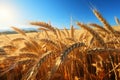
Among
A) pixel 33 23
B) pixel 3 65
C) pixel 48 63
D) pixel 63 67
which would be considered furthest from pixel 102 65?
pixel 3 65

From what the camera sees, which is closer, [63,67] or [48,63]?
[63,67]

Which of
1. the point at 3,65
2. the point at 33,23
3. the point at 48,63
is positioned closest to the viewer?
the point at 33,23

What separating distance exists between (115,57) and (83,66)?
477 millimetres

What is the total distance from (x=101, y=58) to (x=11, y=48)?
1710 mm

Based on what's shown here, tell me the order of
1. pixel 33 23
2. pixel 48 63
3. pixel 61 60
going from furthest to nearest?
pixel 48 63
pixel 33 23
pixel 61 60

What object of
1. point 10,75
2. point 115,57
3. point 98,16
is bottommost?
point 10,75

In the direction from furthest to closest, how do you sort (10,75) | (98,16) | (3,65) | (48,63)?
(3,65) → (10,75) → (48,63) → (98,16)

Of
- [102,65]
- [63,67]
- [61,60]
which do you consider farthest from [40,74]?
[61,60]

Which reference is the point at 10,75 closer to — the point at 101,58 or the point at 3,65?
the point at 3,65

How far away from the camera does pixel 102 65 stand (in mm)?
2848

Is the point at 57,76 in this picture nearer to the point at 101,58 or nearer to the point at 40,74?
the point at 40,74

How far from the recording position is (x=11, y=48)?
381 centimetres

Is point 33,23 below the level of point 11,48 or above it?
above

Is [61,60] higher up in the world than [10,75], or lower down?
higher up
